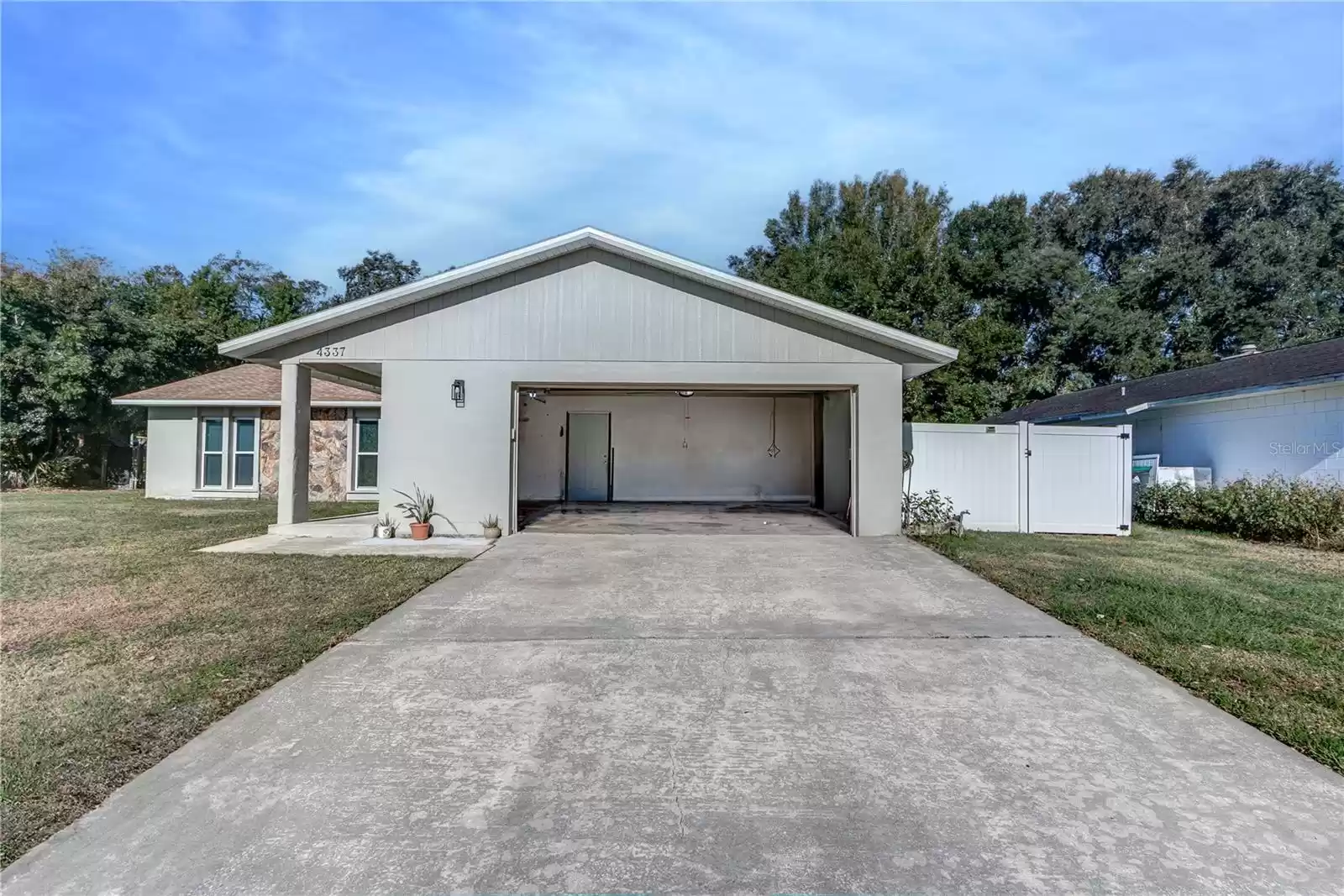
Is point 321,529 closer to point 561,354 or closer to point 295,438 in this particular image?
point 295,438

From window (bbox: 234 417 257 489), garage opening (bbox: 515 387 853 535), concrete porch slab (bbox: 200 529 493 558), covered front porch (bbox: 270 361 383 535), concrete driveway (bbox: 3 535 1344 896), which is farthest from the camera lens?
window (bbox: 234 417 257 489)

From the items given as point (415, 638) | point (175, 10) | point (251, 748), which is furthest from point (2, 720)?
point (175, 10)

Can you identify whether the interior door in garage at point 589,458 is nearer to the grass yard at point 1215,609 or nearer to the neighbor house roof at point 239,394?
the neighbor house roof at point 239,394

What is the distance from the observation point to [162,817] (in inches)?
96.4

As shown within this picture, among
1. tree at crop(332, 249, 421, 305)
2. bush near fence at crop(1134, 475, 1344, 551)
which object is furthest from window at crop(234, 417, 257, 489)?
tree at crop(332, 249, 421, 305)

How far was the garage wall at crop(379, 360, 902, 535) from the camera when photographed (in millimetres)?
9266

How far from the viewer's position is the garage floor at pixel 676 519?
994cm

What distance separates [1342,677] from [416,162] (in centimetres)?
1540

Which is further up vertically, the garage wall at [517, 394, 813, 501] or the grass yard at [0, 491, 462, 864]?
the garage wall at [517, 394, 813, 501]

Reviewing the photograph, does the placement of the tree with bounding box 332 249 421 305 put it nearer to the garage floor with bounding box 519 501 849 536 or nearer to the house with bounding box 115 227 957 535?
the garage floor with bounding box 519 501 849 536

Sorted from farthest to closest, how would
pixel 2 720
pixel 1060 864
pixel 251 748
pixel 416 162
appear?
pixel 416 162, pixel 2 720, pixel 251 748, pixel 1060 864

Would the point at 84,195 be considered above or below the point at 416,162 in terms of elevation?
above

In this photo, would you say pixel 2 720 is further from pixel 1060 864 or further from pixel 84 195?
pixel 84 195

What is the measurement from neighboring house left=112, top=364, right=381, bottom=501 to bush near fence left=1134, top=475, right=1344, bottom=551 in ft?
50.9
